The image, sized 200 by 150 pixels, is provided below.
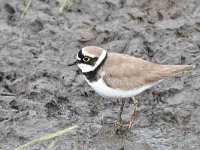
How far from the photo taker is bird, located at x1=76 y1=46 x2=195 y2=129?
662 centimetres

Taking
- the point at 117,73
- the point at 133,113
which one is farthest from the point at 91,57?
the point at 133,113

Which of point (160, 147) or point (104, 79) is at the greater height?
point (104, 79)

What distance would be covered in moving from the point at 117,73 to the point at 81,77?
1.39 metres

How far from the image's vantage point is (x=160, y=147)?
6566 millimetres

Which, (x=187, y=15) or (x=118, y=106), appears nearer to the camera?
(x=118, y=106)

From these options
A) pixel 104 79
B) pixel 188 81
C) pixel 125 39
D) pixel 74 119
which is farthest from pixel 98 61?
pixel 125 39

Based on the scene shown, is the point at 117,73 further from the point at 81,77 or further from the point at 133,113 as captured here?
the point at 81,77

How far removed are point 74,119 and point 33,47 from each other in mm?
1775

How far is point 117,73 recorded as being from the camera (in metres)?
6.66

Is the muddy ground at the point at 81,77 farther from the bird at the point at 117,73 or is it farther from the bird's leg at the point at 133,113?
the bird at the point at 117,73

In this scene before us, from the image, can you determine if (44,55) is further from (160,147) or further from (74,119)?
(160,147)

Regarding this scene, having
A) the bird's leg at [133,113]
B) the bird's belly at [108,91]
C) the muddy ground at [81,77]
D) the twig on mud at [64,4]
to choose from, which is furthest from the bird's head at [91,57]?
the twig on mud at [64,4]

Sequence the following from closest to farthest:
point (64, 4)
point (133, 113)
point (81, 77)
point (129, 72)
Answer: point (129, 72), point (133, 113), point (81, 77), point (64, 4)

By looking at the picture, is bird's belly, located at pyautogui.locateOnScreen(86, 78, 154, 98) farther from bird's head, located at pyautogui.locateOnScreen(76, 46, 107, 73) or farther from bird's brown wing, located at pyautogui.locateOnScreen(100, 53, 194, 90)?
bird's head, located at pyautogui.locateOnScreen(76, 46, 107, 73)
